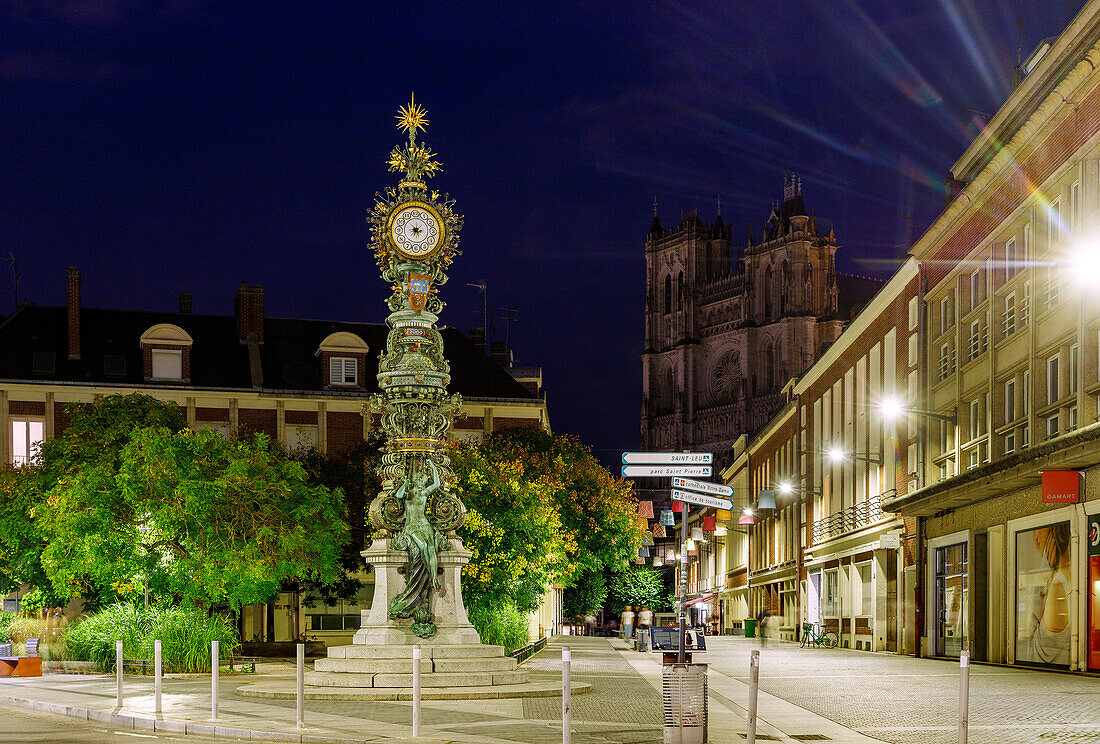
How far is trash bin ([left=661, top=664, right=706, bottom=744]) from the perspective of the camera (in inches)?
533

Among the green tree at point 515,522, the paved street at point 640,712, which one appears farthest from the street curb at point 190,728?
the green tree at point 515,522

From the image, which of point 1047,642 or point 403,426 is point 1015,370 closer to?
point 1047,642

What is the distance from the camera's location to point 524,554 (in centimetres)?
3622

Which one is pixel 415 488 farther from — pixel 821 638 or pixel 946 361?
pixel 821 638

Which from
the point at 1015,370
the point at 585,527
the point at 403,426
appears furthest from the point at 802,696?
the point at 585,527

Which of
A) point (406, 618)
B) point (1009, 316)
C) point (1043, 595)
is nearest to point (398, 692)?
point (406, 618)

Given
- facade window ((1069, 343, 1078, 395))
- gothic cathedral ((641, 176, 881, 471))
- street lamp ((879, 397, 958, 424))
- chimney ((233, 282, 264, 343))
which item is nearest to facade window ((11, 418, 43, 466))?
chimney ((233, 282, 264, 343))

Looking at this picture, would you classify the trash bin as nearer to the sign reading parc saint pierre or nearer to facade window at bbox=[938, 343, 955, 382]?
the sign reading parc saint pierre

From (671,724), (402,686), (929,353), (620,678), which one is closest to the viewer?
(671,724)

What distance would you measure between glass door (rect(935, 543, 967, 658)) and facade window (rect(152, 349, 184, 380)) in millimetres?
35376

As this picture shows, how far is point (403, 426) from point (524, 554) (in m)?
11.9

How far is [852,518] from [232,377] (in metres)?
28.5

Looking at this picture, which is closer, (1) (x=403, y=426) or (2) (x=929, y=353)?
(1) (x=403, y=426)

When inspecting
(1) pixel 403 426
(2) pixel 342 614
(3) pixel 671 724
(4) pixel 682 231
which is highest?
(4) pixel 682 231
